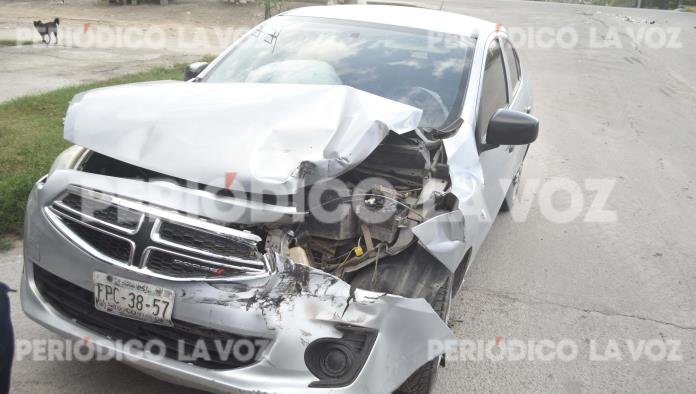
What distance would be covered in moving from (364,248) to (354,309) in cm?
45

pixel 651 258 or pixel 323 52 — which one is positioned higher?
pixel 323 52

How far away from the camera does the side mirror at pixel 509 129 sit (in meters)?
3.73

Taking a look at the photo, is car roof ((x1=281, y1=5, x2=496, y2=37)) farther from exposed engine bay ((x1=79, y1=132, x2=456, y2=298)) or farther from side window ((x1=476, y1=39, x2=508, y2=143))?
exposed engine bay ((x1=79, y1=132, x2=456, y2=298))

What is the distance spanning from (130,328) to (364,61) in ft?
7.62

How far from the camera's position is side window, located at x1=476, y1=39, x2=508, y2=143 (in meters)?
3.92

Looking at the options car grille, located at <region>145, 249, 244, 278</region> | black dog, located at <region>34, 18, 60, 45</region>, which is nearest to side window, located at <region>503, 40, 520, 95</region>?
car grille, located at <region>145, 249, 244, 278</region>

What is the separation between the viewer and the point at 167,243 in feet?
8.16

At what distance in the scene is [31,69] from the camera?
9.64 m

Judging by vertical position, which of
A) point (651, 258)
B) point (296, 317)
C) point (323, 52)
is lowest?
point (651, 258)

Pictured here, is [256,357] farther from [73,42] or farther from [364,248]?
[73,42]

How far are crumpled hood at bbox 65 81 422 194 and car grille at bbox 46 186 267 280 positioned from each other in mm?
261

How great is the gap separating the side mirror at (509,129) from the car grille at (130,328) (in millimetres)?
1981

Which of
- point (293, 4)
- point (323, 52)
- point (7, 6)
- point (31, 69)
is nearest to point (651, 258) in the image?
point (323, 52)

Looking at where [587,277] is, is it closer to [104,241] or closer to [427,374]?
[427,374]
